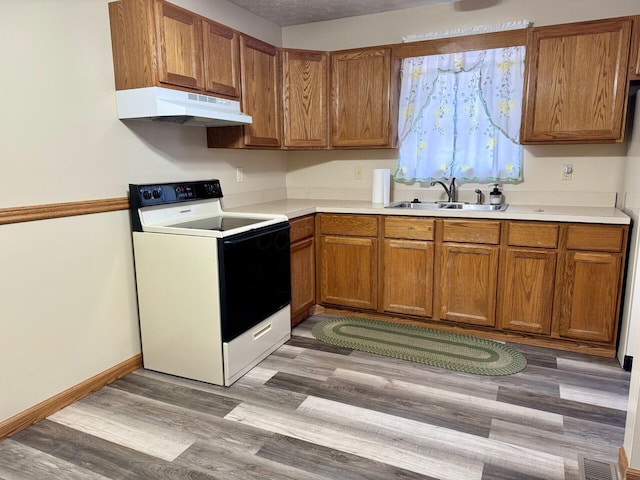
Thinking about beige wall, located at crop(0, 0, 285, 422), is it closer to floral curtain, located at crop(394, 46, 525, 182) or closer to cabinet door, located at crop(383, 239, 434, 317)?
cabinet door, located at crop(383, 239, 434, 317)

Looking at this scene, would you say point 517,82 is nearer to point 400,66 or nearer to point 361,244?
point 400,66

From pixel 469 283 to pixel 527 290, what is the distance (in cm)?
36

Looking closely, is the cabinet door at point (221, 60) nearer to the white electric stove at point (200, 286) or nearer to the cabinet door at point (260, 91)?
the cabinet door at point (260, 91)

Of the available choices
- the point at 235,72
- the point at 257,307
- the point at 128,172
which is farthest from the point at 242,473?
the point at 235,72

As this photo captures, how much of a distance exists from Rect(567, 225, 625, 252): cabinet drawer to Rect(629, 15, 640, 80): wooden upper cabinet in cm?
92

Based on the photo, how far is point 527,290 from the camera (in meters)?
2.88

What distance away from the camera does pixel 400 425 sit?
2.06 metres

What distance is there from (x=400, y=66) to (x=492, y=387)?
2388mm

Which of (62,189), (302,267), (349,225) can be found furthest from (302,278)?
(62,189)

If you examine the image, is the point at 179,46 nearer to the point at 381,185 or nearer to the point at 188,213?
the point at 188,213

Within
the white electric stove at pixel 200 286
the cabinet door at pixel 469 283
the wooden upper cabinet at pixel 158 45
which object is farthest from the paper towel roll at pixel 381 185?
the wooden upper cabinet at pixel 158 45

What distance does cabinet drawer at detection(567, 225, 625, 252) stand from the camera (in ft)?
8.59

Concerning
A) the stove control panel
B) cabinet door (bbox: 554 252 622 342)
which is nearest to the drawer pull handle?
the stove control panel

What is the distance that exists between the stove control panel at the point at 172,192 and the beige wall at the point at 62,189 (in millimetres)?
97
